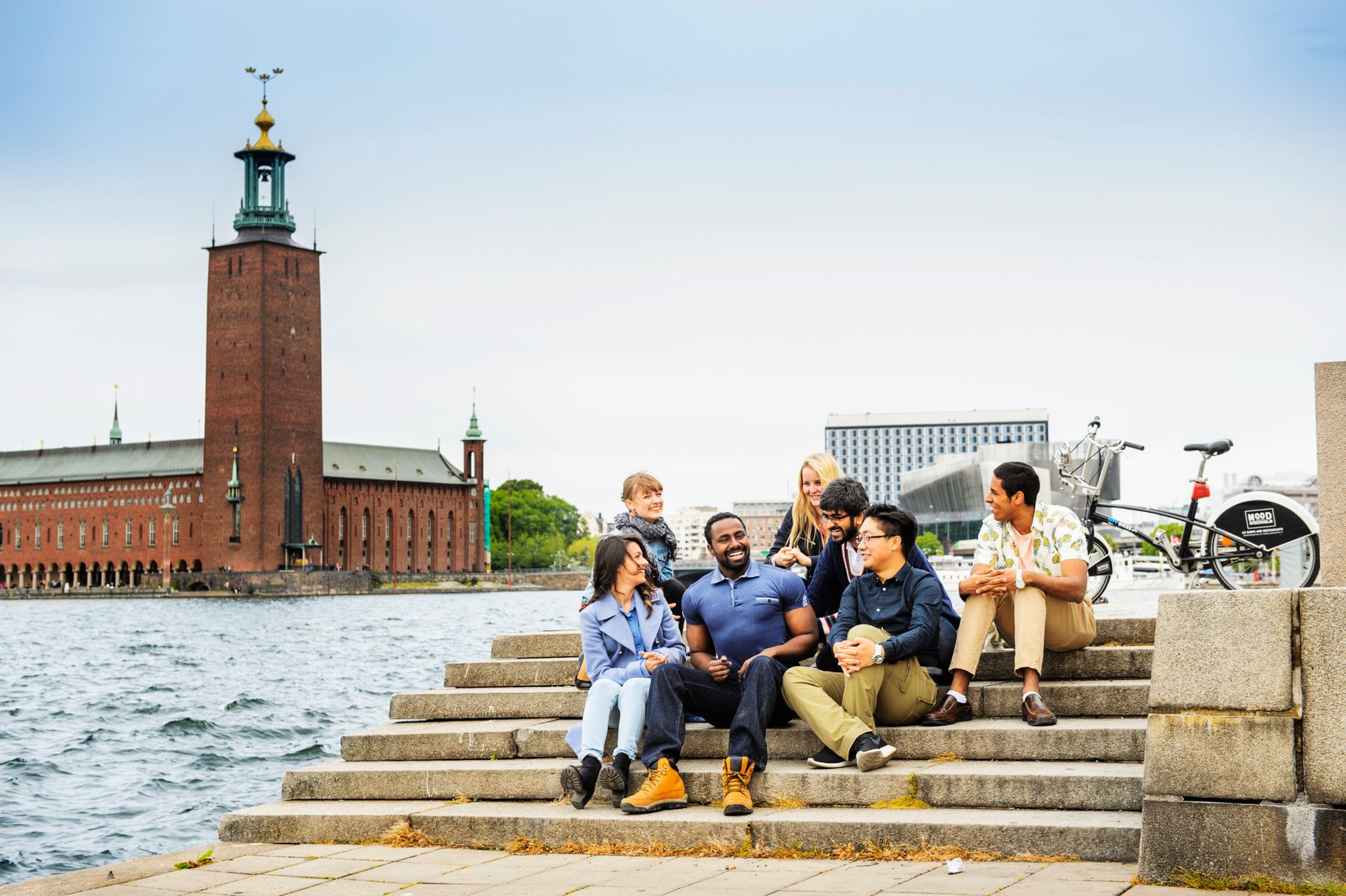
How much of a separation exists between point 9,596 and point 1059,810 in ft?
382

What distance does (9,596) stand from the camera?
110 metres

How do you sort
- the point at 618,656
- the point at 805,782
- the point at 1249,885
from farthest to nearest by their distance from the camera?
the point at 618,656, the point at 805,782, the point at 1249,885

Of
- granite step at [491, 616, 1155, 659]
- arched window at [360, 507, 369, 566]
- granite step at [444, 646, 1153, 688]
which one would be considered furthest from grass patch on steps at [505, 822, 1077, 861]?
arched window at [360, 507, 369, 566]

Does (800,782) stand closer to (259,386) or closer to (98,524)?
(259,386)

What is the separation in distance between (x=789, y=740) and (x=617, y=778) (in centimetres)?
87

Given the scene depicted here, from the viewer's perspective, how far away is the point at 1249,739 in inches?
199

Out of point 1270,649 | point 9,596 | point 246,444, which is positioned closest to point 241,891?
point 1270,649

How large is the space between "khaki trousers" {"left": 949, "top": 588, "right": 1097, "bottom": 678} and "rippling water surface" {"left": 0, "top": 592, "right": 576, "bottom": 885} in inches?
267

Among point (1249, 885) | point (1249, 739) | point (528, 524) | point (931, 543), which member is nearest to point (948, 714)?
point (1249, 739)

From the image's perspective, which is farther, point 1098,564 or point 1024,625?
point 1098,564

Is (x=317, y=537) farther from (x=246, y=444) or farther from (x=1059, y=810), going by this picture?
(x=1059, y=810)

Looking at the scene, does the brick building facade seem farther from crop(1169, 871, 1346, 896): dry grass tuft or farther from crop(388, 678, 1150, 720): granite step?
crop(1169, 871, 1346, 896): dry grass tuft

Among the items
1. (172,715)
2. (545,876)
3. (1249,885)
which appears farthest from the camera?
(172,715)

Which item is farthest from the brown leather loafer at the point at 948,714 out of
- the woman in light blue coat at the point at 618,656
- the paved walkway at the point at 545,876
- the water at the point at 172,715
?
the water at the point at 172,715
